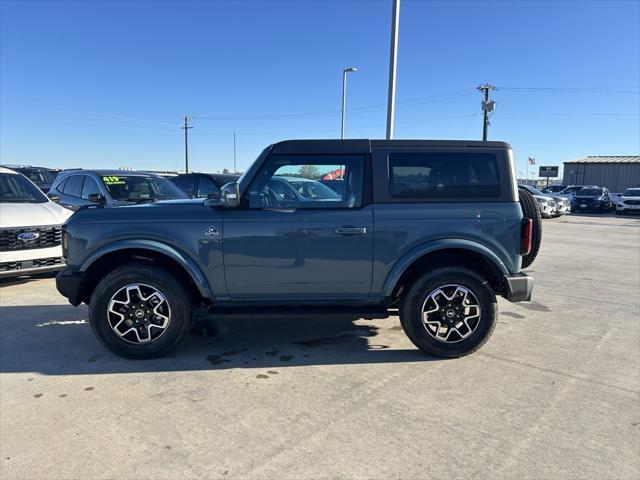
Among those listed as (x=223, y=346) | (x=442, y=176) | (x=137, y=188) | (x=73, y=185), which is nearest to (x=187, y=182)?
(x=73, y=185)

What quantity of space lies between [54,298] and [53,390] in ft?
9.76

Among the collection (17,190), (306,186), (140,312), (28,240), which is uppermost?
(306,186)

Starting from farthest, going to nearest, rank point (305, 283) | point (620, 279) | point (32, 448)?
point (620, 279), point (305, 283), point (32, 448)

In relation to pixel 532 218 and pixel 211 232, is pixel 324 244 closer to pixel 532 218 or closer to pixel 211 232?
pixel 211 232

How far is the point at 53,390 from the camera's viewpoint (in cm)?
338

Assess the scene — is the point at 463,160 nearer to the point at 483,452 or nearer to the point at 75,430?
the point at 483,452

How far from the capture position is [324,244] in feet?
12.7

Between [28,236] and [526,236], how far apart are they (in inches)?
247

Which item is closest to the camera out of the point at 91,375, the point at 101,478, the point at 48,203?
the point at 101,478

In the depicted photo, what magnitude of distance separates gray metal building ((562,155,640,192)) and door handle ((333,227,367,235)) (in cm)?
4628

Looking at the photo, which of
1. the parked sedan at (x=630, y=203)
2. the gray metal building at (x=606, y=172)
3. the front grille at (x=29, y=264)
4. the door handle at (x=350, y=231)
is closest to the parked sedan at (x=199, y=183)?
the front grille at (x=29, y=264)

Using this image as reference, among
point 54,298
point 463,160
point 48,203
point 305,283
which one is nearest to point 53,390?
point 305,283

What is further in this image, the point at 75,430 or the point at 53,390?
the point at 53,390

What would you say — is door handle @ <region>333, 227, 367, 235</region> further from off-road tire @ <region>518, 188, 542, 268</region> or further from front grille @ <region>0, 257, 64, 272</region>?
front grille @ <region>0, 257, 64, 272</region>
